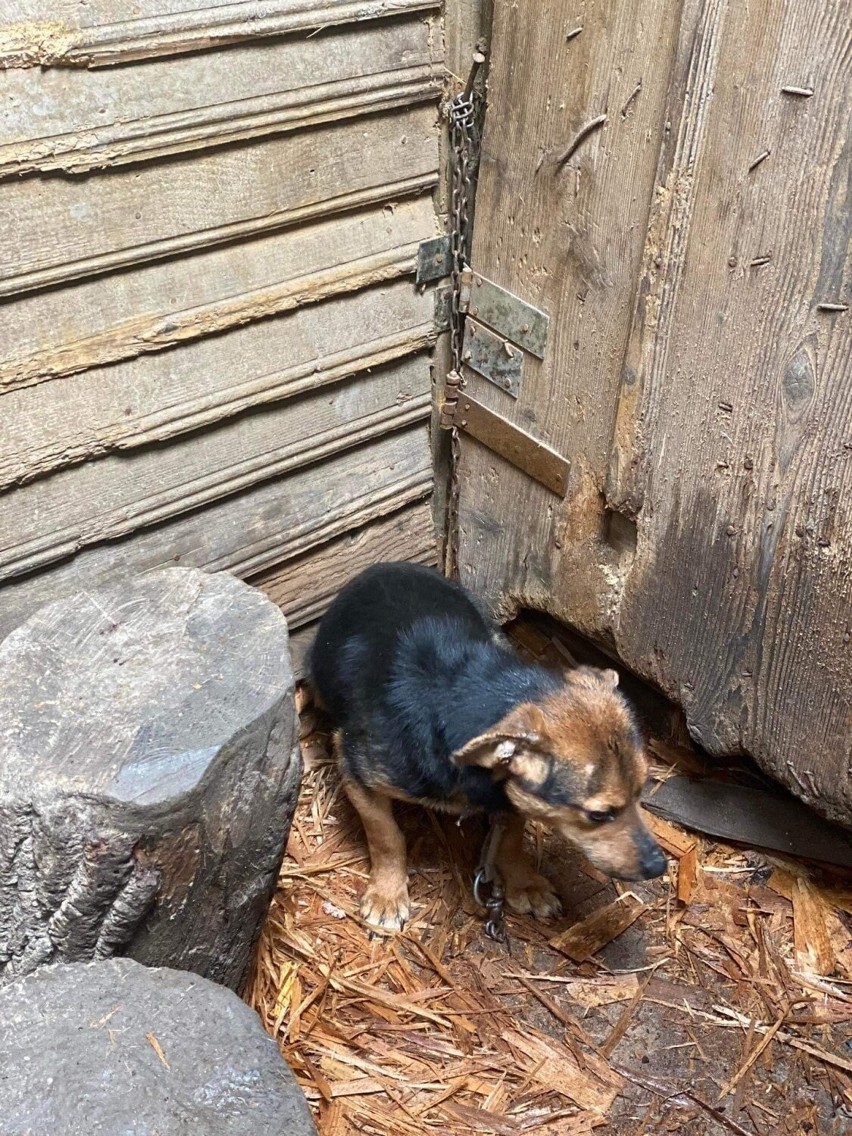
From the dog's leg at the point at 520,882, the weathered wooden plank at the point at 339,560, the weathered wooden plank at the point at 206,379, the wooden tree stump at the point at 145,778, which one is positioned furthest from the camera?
the weathered wooden plank at the point at 339,560

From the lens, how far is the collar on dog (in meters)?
3.95

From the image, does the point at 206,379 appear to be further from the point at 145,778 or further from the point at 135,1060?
the point at 135,1060

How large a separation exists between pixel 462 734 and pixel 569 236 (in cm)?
163

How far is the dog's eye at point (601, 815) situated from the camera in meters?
3.32

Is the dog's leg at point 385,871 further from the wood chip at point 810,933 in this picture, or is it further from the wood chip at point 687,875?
the wood chip at point 810,933

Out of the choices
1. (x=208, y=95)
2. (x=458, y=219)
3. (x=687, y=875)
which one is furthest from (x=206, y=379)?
(x=687, y=875)

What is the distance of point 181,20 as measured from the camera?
3150mm

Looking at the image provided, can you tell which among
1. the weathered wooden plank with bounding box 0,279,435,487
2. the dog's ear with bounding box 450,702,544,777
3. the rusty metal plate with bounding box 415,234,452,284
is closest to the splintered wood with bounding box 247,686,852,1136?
the dog's ear with bounding box 450,702,544,777

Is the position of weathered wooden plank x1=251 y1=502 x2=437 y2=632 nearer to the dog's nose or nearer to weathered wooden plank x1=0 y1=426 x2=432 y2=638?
weathered wooden plank x1=0 y1=426 x2=432 y2=638

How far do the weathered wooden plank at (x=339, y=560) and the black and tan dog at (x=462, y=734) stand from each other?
7.4 inches

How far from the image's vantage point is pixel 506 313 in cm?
394

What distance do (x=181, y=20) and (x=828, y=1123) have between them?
3.71 metres

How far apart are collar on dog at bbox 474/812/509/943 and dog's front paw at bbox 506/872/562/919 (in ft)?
0.13

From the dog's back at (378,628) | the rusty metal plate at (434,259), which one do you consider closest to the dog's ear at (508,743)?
the dog's back at (378,628)
